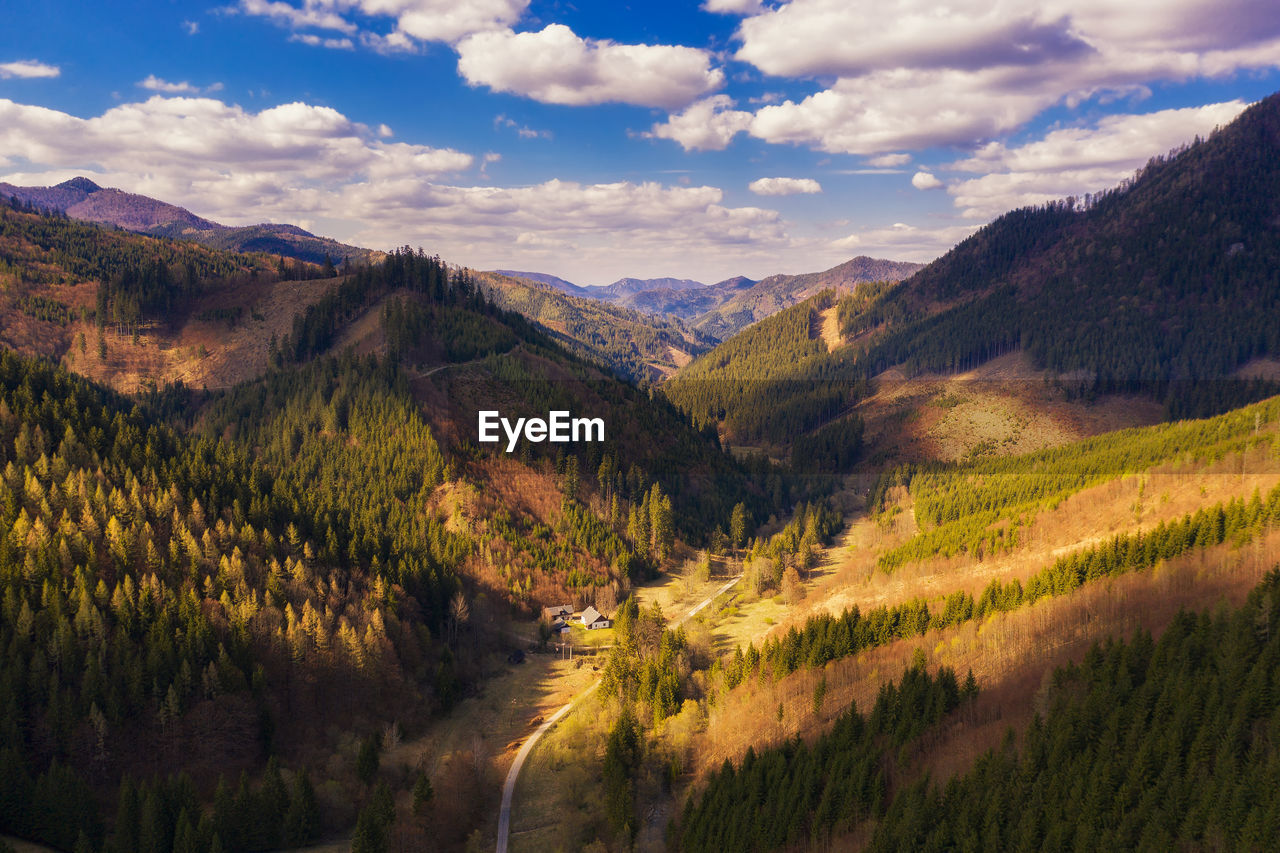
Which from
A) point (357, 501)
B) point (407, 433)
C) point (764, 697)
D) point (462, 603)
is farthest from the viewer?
point (407, 433)

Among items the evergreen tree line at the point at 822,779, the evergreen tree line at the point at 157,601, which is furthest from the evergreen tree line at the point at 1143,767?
the evergreen tree line at the point at 157,601

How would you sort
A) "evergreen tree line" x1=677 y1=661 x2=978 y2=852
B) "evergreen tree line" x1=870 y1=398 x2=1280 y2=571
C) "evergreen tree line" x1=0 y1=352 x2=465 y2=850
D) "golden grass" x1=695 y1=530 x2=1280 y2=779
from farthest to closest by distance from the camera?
"evergreen tree line" x1=870 y1=398 x2=1280 y2=571, "golden grass" x1=695 y1=530 x2=1280 y2=779, "evergreen tree line" x1=0 y1=352 x2=465 y2=850, "evergreen tree line" x1=677 y1=661 x2=978 y2=852

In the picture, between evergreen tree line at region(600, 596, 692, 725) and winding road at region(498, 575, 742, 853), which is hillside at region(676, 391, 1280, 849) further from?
winding road at region(498, 575, 742, 853)

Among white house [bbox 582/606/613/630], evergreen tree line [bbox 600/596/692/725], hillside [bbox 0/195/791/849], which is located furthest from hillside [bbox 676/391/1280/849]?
hillside [bbox 0/195/791/849]

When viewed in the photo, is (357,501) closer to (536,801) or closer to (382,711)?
(382,711)

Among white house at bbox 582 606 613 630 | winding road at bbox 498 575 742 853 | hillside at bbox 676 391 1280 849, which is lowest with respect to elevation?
winding road at bbox 498 575 742 853

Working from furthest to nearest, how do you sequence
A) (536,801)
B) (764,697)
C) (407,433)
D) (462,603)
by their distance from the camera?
(407,433), (462,603), (764,697), (536,801)

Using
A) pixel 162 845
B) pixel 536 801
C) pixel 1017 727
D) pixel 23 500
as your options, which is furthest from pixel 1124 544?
pixel 23 500
